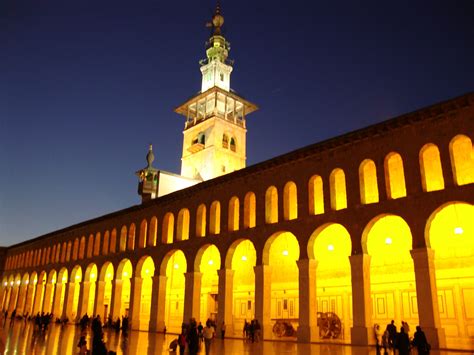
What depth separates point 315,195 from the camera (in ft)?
80.5

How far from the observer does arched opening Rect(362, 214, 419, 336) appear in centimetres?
2380

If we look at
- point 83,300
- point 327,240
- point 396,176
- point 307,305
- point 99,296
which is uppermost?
point 396,176

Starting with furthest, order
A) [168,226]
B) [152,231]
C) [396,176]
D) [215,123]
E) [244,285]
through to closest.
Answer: [215,123], [152,231], [168,226], [244,285], [396,176]

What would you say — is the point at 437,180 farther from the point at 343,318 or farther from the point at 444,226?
the point at 343,318

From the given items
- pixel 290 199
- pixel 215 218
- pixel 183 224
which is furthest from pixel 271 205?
pixel 183 224

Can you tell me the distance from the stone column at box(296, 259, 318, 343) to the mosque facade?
53 mm

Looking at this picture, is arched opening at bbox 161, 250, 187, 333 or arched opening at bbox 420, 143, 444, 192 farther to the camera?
arched opening at bbox 161, 250, 187, 333

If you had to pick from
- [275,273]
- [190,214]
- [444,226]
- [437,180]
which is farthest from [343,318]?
[190,214]

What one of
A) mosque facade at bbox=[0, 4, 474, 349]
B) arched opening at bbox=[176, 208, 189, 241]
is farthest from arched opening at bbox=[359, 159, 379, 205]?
arched opening at bbox=[176, 208, 189, 241]

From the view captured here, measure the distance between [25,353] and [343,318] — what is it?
17043 millimetres

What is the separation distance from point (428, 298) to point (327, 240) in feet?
31.9

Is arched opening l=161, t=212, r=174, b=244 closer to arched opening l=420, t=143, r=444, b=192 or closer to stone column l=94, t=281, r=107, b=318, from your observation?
stone column l=94, t=281, r=107, b=318

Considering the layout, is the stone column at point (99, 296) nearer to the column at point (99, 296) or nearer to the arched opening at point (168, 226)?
the column at point (99, 296)

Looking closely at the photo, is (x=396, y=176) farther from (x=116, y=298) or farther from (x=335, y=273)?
(x=116, y=298)
